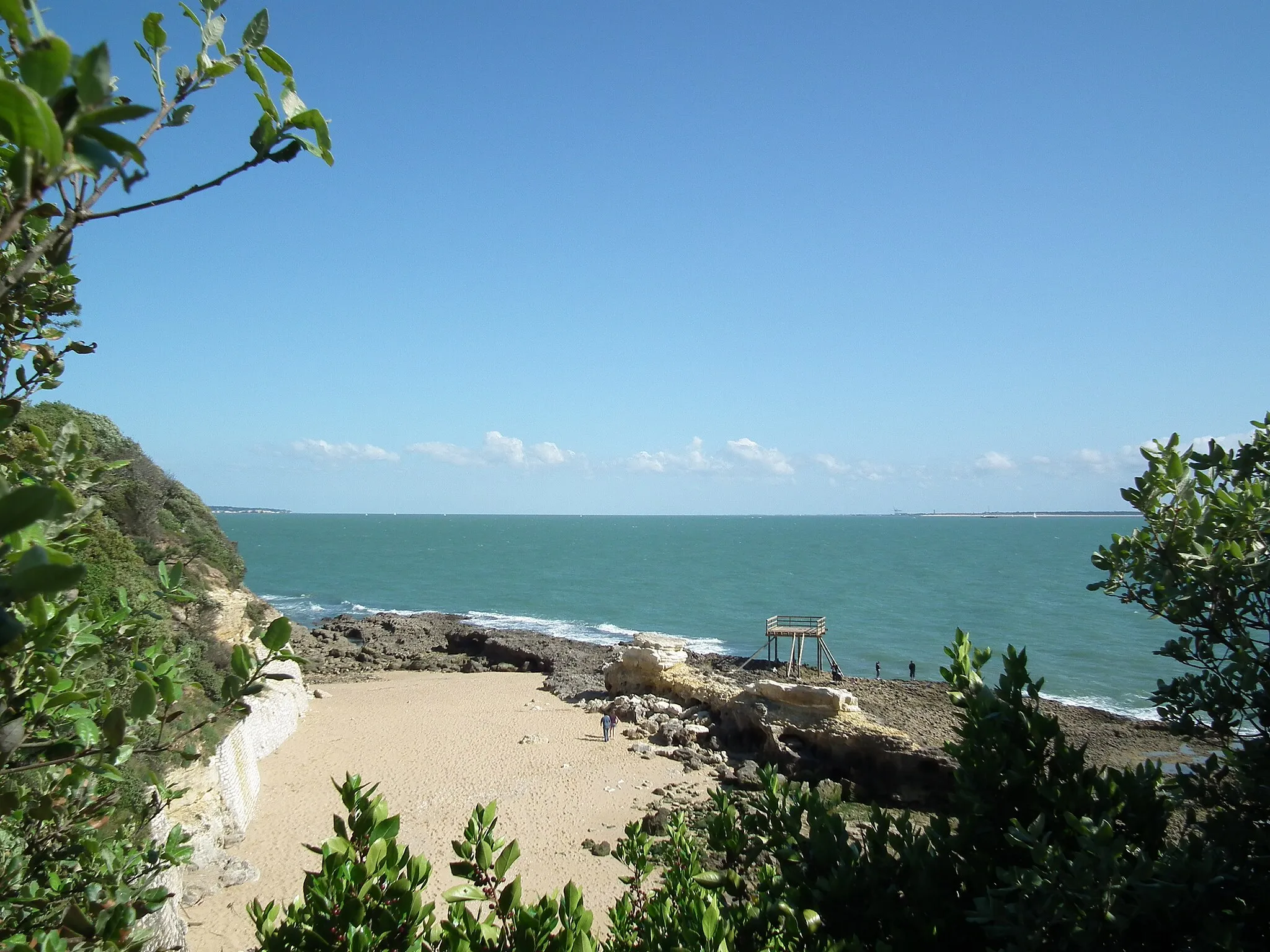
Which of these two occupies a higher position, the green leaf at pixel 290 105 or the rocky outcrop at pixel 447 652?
the green leaf at pixel 290 105

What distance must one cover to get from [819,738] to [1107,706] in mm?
16498

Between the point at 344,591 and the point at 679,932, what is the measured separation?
68.5 m

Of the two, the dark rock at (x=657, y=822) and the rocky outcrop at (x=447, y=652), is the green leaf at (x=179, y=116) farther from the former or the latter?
the rocky outcrop at (x=447, y=652)

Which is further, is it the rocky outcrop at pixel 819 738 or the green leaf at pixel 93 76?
the rocky outcrop at pixel 819 738

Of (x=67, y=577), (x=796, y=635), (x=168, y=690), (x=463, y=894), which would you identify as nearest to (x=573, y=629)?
(x=796, y=635)

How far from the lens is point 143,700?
1638 mm

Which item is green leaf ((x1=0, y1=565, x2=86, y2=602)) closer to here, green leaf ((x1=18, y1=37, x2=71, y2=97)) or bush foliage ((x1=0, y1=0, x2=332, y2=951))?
bush foliage ((x1=0, y1=0, x2=332, y2=951))

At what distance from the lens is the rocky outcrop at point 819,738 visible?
2003 cm

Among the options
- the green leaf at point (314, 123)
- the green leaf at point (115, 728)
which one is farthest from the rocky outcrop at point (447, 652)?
the green leaf at point (314, 123)

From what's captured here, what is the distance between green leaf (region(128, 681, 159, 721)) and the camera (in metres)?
1.62

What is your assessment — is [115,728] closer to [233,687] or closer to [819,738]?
[233,687]

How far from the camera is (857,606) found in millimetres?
55500

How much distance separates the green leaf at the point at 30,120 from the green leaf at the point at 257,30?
96 centimetres

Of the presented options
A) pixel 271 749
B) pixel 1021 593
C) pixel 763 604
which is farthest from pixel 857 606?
pixel 271 749
